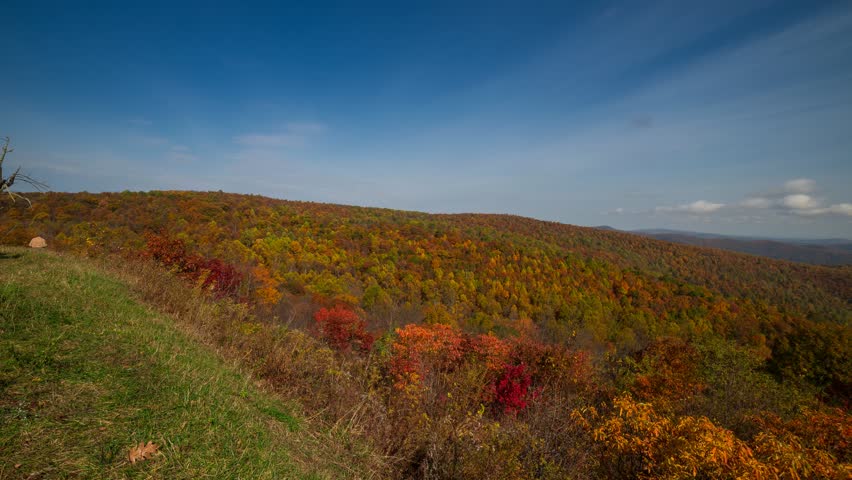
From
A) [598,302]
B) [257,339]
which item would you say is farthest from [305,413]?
[598,302]

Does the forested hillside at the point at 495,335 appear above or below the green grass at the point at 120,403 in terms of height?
below

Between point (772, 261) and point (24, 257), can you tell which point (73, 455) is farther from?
point (772, 261)

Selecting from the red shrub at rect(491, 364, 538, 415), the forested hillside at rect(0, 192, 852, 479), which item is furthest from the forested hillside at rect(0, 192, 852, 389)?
the red shrub at rect(491, 364, 538, 415)

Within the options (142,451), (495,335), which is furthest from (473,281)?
(142,451)

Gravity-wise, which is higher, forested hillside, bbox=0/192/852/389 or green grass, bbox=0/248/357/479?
green grass, bbox=0/248/357/479

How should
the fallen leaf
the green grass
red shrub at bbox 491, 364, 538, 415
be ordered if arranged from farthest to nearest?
red shrub at bbox 491, 364, 538, 415 < the fallen leaf < the green grass

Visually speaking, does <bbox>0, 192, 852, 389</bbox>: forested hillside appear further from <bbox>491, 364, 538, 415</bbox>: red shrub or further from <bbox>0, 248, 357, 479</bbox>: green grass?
<bbox>0, 248, 357, 479</bbox>: green grass

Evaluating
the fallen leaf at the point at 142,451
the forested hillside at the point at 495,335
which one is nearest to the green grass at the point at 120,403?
the fallen leaf at the point at 142,451

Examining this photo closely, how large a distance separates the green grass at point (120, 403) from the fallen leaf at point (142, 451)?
0.13 ft

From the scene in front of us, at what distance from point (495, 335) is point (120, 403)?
3810 centimetres

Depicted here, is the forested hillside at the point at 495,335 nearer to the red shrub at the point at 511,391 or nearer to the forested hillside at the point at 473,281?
the red shrub at the point at 511,391

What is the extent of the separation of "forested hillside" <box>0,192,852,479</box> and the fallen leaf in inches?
85.8

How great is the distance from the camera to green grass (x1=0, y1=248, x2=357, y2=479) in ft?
7.72

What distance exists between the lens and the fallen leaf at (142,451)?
246cm
